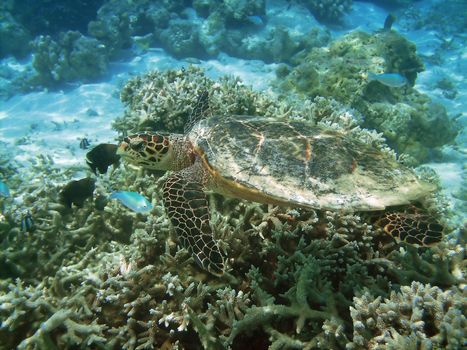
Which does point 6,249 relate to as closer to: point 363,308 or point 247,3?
point 363,308

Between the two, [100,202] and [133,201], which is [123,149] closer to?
[100,202]

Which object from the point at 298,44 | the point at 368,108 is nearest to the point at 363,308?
the point at 368,108

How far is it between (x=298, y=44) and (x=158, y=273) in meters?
11.7

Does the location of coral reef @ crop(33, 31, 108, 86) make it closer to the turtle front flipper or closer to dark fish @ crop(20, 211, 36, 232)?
dark fish @ crop(20, 211, 36, 232)

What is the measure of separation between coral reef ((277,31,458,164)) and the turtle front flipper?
540 cm

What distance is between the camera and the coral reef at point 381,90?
7270mm

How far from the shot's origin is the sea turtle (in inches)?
98.4

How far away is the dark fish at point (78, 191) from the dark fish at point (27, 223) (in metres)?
0.42

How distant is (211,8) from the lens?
13.1 metres

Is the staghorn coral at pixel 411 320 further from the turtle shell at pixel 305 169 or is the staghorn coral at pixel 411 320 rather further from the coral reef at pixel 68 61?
the coral reef at pixel 68 61

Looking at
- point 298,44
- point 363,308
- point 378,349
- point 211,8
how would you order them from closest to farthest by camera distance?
point 378,349, point 363,308, point 298,44, point 211,8

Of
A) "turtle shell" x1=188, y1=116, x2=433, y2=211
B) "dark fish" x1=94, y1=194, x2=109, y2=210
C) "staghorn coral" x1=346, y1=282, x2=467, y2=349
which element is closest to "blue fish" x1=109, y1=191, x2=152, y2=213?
"turtle shell" x1=188, y1=116, x2=433, y2=211

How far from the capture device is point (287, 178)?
106 inches

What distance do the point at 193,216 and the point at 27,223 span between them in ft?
6.82
